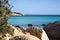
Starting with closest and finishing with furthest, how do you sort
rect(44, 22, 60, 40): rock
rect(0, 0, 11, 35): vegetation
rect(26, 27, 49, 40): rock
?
rect(0, 0, 11, 35): vegetation → rect(26, 27, 49, 40): rock → rect(44, 22, 60, 40): rock

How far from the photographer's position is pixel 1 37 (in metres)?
11.8

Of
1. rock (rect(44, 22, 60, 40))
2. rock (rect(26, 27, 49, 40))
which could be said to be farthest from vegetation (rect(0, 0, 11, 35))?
rock (rect(44, 22, 60, 40))

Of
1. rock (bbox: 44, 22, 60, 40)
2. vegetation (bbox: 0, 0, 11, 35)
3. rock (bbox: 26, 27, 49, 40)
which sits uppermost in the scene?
vegetation (bbox: 0, 0, 11, 35)

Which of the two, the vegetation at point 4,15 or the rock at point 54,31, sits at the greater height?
the vegetation at point 4,15

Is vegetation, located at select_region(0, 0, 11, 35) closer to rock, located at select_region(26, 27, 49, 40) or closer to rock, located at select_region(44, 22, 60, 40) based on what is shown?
rock, located at select_region(26, 27, 49, 40)

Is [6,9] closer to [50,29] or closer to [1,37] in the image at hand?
[1,37]

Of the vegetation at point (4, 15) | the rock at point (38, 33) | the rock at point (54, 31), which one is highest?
the vegetation at point (4, 15)

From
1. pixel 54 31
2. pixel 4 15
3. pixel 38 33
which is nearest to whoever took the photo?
pixel 4 15

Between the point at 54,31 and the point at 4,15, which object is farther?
the point at 54,31

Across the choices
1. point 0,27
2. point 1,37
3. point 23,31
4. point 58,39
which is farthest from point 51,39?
→ point 0,27

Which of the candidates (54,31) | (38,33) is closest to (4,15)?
(38,33)

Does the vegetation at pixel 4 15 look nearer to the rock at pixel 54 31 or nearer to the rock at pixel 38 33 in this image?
the rock at pixel 38 33

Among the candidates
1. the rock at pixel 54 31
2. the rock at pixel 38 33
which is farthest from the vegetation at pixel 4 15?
the rock at pixel 54 31

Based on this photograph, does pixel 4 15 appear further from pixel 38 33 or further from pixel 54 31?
pixel 54 31
